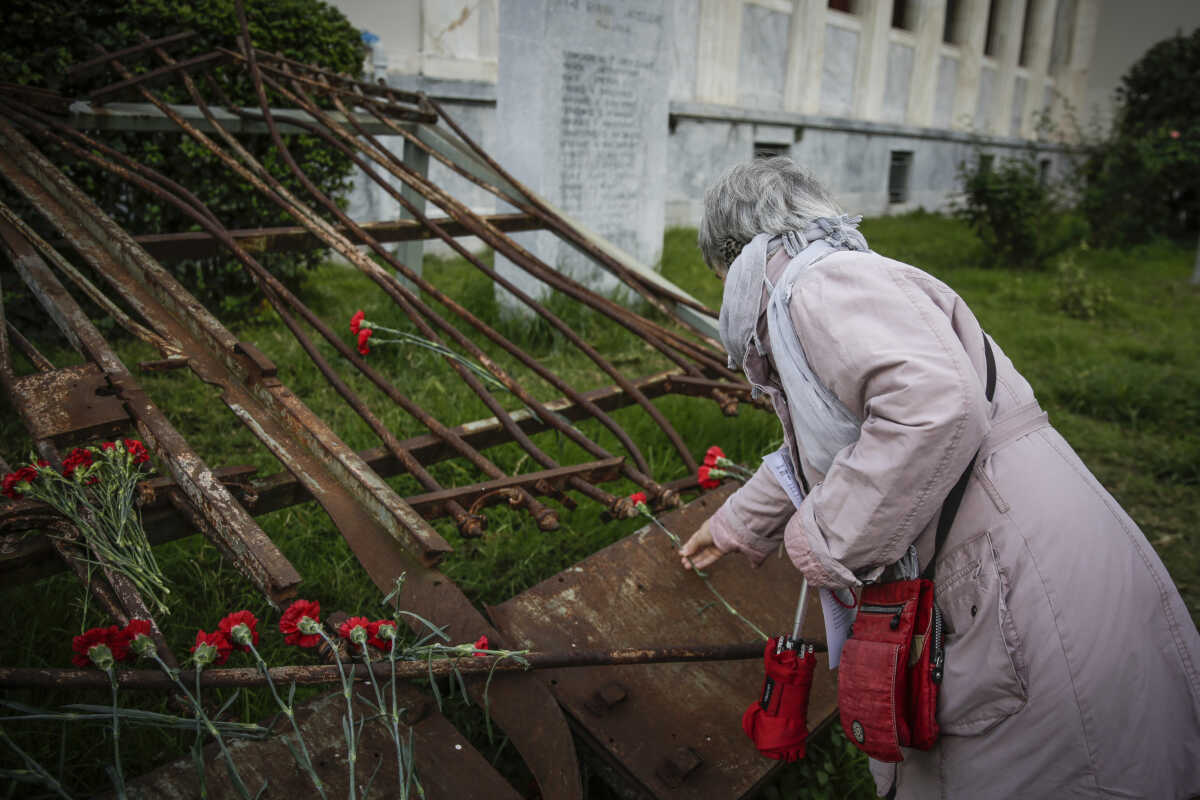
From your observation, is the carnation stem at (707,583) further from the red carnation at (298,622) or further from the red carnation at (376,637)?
the red carnation at (298,622)

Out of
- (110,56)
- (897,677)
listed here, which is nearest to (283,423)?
(897,677)

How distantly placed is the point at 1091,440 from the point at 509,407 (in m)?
3.10

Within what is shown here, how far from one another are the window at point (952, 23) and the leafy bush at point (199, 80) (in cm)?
1444

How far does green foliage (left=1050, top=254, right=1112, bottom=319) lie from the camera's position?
23.0ft

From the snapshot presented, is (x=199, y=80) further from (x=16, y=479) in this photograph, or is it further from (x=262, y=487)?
(x=16, y=479)

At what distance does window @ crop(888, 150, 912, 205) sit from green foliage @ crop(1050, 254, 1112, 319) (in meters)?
7.96

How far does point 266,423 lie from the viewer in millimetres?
1914

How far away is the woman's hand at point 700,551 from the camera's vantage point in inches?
80.6

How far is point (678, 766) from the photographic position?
165 cm

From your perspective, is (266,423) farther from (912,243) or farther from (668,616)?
(912,243)

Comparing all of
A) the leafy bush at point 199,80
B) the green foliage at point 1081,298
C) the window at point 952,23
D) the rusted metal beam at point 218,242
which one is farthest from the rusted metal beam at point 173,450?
the window at point 952,23

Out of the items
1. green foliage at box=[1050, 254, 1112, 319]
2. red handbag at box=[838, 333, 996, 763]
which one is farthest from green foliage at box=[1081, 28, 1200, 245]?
red handbag at box=[838, 333, 996, 763]

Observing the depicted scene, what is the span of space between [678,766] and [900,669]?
0.55 meters

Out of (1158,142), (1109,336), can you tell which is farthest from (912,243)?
(1109,336)
